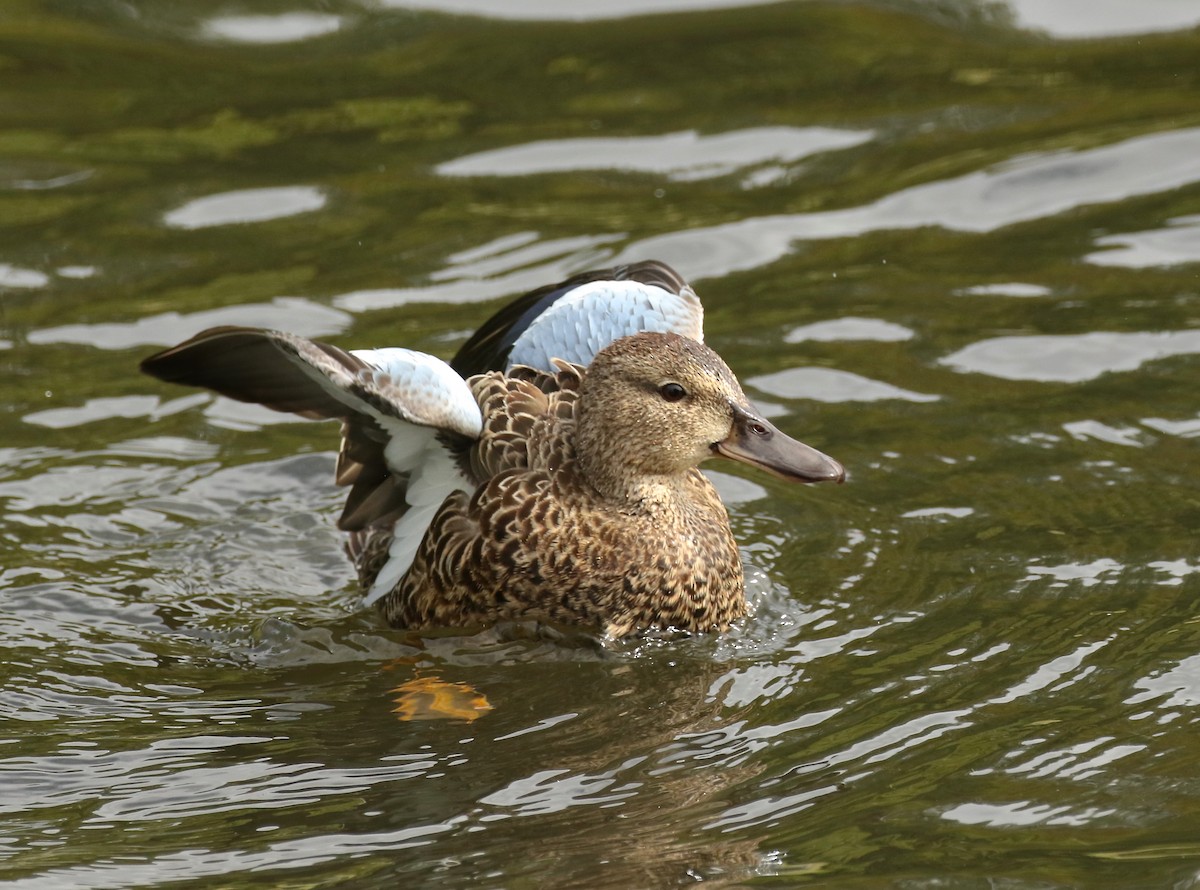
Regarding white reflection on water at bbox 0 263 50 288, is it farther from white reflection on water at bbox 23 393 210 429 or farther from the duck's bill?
the duck's bill

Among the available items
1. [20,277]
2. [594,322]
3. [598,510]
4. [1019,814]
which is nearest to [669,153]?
[20,277]

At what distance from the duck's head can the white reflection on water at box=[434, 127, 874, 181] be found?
446cm

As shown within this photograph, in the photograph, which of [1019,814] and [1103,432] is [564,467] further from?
[1103,432]

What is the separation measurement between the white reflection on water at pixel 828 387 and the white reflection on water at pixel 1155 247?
174 centimetres

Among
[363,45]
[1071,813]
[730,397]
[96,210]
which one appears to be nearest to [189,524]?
[730,397]

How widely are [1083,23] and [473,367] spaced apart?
6271mm

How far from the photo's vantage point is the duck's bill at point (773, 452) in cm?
649

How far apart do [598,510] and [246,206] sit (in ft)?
15.8

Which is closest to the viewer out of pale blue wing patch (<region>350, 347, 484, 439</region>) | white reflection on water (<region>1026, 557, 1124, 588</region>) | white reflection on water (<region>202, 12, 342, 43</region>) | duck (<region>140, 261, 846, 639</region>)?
pale blue wing patch (<region>350, 347, 484, 439</region>)

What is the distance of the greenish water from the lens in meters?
5.46

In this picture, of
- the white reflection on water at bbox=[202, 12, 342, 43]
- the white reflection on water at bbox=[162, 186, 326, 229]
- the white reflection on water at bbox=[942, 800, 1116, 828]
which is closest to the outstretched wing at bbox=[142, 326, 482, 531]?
the white reflection on water at bbox=[942, 800, 1116, 828]

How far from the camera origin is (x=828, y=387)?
345 inches

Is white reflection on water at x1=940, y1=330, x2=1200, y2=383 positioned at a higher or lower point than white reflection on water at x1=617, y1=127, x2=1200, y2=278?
lower

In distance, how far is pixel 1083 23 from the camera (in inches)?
488
